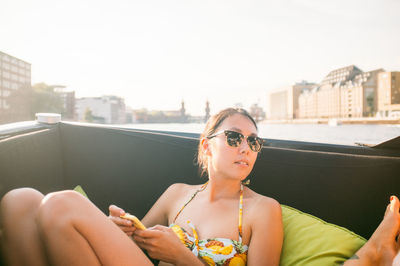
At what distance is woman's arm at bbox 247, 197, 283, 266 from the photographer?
1.21 metres

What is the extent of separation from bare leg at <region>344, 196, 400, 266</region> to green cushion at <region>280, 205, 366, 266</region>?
0.09m

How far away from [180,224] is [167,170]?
2.20 ft

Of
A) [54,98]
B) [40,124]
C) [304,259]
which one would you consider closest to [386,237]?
[304,259]

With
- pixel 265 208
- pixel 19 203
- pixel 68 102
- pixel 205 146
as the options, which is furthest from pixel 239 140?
pixel 68 102

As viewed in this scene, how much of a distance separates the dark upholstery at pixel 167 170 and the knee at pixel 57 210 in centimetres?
65

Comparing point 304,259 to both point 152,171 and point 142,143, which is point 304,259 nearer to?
point 152,171

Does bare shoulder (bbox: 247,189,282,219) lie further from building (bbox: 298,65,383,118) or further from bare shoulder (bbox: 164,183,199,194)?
building (bbox: 298,65,383,118)

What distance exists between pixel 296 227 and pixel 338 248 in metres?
0.22

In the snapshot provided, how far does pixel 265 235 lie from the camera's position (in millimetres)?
1244

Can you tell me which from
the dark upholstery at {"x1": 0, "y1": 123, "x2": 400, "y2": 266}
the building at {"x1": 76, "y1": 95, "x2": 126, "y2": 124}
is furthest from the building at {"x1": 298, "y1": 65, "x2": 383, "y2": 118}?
the dark upholstery at {"x1": 0, "y1": 123, "x2": 400, "y2": 266}

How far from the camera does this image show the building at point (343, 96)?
71.9 meters

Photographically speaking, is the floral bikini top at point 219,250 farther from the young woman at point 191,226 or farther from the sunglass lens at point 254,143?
the sunglass lens at point 254,143

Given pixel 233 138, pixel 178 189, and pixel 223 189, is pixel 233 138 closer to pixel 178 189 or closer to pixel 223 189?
pixel 223 189

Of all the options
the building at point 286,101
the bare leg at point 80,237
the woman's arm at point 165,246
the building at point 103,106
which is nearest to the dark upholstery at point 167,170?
the bare leg at point 80,237
